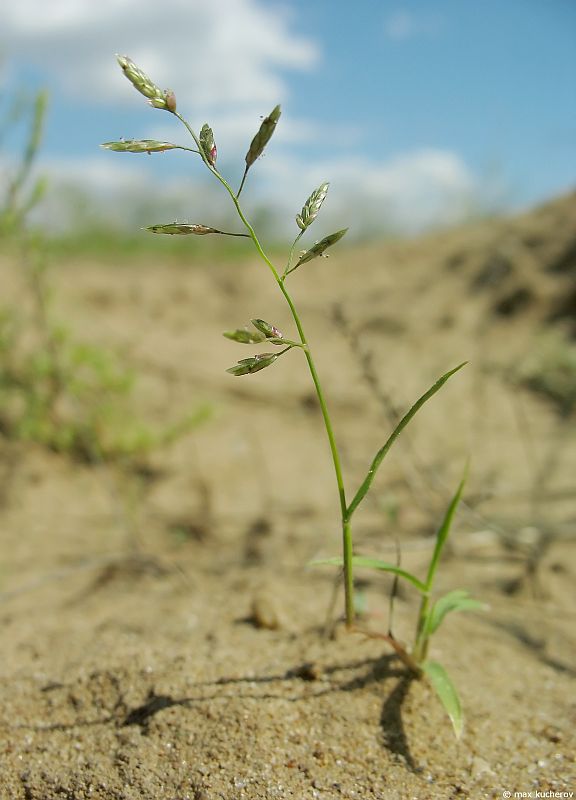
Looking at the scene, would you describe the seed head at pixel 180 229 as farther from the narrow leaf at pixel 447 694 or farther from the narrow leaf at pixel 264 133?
the narrow leaf at pixel 447 694

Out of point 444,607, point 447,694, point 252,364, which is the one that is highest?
point 252,364

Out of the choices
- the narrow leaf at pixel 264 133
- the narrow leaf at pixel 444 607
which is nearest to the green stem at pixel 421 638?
the narrow leaf at pixel 444 607

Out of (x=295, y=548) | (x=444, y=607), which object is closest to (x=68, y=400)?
(x=295, y=548)

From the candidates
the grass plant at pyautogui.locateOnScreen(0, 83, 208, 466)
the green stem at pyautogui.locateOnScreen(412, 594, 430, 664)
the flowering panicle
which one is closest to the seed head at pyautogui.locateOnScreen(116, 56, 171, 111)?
the flowering panicle

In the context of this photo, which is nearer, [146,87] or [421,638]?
[146,87]

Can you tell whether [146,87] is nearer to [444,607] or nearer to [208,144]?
[208,144]

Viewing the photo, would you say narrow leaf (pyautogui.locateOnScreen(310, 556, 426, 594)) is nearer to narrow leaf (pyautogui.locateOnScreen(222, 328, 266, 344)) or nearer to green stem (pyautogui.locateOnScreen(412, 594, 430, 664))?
green stem (pyautogui.locateOnScreen(412, 594, 430, 664))
